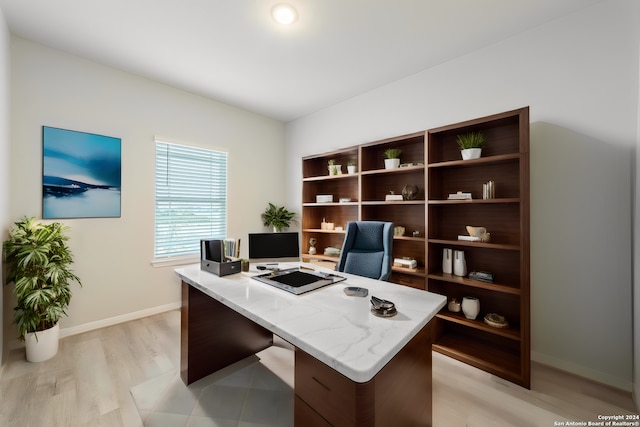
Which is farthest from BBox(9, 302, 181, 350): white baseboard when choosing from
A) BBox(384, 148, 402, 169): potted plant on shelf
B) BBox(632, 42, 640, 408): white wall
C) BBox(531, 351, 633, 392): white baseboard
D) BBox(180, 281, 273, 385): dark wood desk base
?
BBox(632, 42, 640, 408): white wall

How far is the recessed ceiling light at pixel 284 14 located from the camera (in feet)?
6.53

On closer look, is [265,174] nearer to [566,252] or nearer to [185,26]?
[185,26]

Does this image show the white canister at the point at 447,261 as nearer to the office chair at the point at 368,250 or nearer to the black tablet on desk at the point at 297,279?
the office chair at the point at 368,250

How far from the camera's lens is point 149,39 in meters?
2.38

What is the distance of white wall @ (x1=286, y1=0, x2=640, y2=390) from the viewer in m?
1.90

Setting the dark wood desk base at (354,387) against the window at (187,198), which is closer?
the dark wood desk base at (354,387)

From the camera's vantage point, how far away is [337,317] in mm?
1183

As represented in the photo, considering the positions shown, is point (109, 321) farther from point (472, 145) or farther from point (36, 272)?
point (472, 145)

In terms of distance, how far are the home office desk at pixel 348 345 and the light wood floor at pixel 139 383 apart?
637 millimetres

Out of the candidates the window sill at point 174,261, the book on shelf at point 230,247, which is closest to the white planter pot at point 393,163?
the book on shelf at point 230,247

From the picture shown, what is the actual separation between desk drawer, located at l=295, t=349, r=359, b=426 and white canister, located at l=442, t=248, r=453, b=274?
75.7 inches

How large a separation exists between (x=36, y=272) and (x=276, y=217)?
8.79 ft

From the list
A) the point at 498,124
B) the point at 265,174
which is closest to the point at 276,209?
the point at 265,174

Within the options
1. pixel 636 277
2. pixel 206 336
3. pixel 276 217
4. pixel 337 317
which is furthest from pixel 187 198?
pixel 636 277
